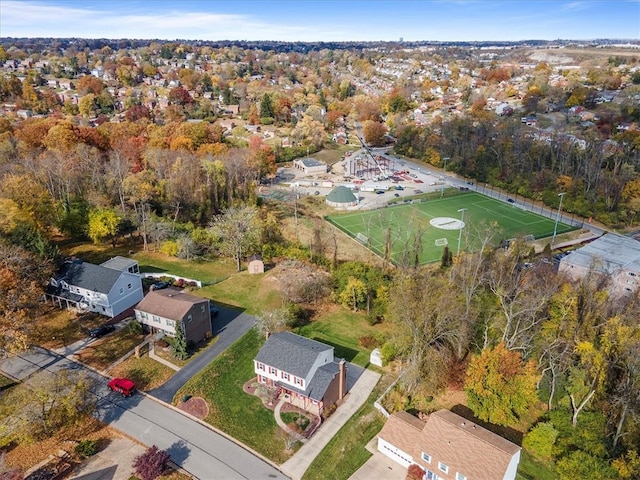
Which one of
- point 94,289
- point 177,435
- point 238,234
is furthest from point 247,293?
point 177,435

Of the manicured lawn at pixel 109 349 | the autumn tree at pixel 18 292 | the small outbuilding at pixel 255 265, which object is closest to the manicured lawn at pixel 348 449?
the manicured lawn at pixel 109 349

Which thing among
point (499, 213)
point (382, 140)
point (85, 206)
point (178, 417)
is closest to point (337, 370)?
point (178, 417)

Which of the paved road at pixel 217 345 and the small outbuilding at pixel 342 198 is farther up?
the small outbuilding at pixel 342 198

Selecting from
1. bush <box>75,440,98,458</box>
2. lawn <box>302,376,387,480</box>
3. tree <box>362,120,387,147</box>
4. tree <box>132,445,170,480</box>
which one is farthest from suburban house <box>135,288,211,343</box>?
tree <box>362,120,387,147</box>

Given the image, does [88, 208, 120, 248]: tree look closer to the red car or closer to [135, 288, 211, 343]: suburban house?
[135, 288, 211, 343]: suburban house

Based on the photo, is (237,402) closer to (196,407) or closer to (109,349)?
(196,407)

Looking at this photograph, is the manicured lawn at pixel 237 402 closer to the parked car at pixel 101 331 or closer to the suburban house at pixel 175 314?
the suburban house at pixel 175 314

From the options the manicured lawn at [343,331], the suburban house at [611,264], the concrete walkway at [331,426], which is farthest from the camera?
the suburban house at [611,264]
